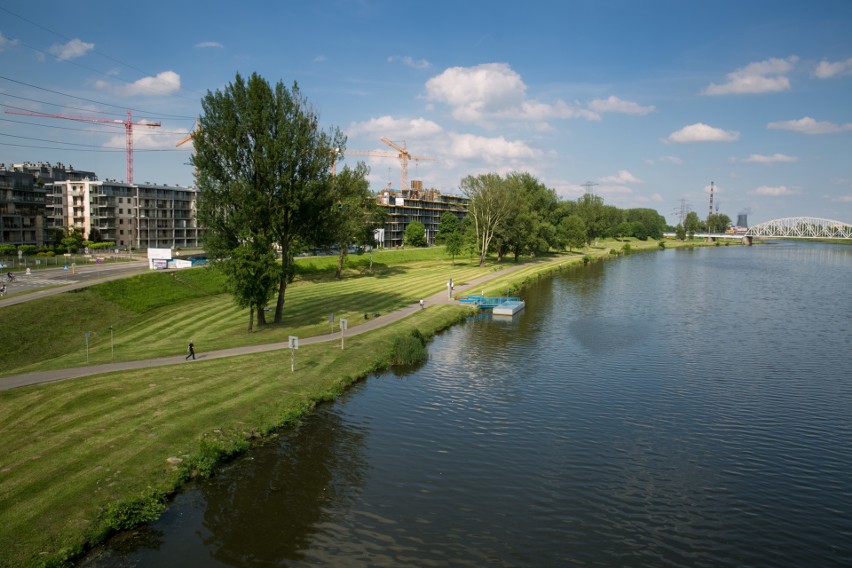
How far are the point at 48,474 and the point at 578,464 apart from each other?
2110 centimetres

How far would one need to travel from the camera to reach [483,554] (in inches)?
733

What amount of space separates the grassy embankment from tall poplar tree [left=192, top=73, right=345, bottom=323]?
8411 millimetres

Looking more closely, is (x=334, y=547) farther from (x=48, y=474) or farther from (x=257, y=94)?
(x=257, y=94)

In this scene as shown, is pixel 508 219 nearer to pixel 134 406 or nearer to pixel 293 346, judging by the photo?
pixel 293 346

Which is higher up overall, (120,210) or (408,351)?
(120,210)

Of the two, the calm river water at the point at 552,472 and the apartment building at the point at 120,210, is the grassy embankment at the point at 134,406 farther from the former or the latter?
the apartment building at the point at 120,210

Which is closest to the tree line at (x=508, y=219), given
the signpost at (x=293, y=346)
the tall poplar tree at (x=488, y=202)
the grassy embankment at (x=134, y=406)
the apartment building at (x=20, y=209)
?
the tall poplar tree at (x=488, y=202)

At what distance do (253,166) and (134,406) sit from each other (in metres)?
23.4

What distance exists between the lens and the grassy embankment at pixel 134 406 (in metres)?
19.4

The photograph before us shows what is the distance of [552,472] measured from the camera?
24.5 m

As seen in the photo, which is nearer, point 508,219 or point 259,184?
point 259,184

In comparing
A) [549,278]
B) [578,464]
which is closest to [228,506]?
[578,464]

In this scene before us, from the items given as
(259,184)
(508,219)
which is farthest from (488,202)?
(259,184)

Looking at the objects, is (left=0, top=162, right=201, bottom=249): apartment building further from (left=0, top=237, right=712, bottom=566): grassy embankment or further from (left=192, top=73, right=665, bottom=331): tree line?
(left=192, top=73, right=665, bottom=331): tree line
